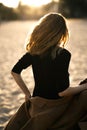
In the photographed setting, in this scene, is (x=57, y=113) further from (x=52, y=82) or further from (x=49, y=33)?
(x=49, y=33)

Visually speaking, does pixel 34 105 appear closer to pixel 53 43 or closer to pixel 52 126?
pixel 52 126

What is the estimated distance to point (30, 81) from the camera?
10.1 metres

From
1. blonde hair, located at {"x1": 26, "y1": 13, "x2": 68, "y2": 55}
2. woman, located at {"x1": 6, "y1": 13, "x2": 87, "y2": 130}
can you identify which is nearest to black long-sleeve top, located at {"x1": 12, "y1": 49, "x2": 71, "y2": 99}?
woman, located at {"x1": 6, "y1": 13, "x2": 87, "y2": 130}

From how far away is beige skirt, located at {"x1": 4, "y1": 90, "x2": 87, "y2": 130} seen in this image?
4.20m

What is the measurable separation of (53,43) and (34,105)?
573mm

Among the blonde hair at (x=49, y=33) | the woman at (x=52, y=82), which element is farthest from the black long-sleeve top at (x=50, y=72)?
the blonde hair at (x=49, y=33)

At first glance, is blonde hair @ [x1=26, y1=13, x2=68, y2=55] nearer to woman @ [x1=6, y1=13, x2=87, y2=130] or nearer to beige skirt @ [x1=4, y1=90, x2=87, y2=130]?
woman @ [x1=6, y1=13, x2=87, y2=130]

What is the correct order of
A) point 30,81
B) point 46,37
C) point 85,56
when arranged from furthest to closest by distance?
1. point 85,56
2. point 30,81
3. point 46,37

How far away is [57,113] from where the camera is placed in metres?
4.24

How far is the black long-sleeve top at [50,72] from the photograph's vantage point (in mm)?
4270

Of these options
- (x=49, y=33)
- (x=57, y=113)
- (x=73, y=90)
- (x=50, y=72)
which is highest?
(x=49, y=33)

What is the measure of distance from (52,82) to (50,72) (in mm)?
90

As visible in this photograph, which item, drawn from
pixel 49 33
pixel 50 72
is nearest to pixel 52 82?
pixel 50 72

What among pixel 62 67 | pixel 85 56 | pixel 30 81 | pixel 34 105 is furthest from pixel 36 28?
pixel 85 56
